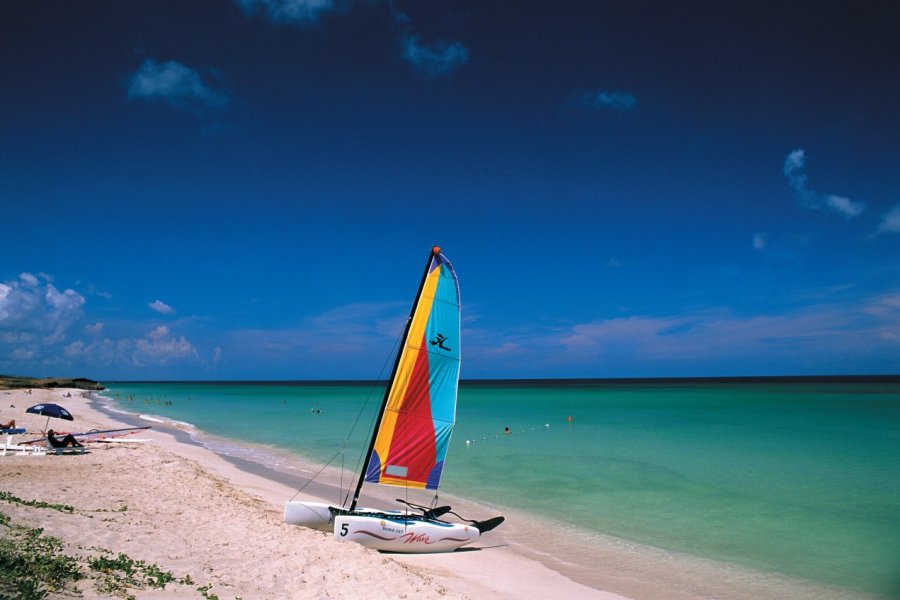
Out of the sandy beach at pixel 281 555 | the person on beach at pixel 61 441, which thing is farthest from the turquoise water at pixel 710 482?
the person on beach at pixel 61 441

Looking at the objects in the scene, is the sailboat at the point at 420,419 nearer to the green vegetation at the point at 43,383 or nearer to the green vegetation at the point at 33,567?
the green vegetation at the point at 33,567

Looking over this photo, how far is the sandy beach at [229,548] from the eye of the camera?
7.26 meters

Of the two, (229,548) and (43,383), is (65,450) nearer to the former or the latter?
(229,548)

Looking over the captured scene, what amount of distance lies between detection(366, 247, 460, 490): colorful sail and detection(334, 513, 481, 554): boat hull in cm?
84

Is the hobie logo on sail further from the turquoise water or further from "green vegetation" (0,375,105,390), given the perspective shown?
"green vegetation" (0,375,105,390)

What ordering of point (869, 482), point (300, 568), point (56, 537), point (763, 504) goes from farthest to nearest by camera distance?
point (869, 482) < point (763, 504) < point (300, 568) < point (56, 537)

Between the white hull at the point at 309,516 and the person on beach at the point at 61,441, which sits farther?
the person on beach at the point at 61,441

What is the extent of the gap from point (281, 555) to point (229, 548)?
888mm

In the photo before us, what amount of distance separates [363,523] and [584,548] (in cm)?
532

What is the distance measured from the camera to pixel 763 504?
1622cm

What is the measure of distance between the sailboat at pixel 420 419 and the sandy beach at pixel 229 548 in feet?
1.32

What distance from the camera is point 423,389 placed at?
11023 mm

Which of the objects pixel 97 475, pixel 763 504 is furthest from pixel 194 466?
pixel 763 504

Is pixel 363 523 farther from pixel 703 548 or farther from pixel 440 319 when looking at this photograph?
pixel 703 548
